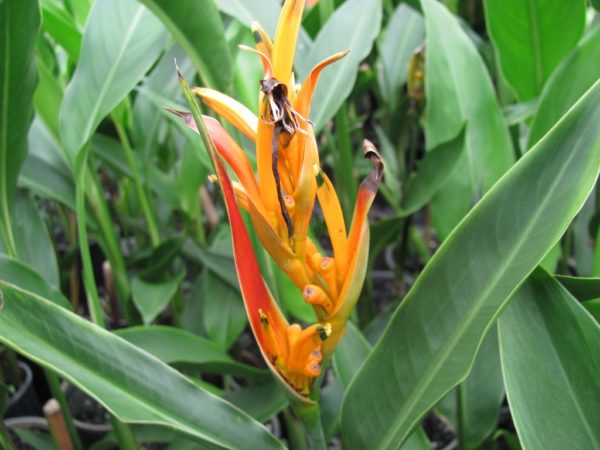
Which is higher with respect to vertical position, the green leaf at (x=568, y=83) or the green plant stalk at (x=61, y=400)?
the green leaf at (x=568, y=83)

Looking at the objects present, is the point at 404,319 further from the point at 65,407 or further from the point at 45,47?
the point at 45,47

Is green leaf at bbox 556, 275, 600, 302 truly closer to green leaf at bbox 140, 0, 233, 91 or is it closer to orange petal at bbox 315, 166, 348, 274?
orange petal at bbox 315, 166, 348, 274

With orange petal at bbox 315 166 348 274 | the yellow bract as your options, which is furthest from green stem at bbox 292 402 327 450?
orange petal at bbox 315 166 348 274

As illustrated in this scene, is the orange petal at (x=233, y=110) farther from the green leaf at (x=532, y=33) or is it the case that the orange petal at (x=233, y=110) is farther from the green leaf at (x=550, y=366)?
the green leaf at (x=532, y=33)

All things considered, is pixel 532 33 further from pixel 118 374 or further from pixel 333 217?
pixel 118 374

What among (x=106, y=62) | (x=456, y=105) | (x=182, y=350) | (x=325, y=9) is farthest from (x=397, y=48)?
(x=182, y=350)

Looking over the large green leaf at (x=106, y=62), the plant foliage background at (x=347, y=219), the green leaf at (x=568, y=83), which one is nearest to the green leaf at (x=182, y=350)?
the plant foliage background at (x=347, y=219)
